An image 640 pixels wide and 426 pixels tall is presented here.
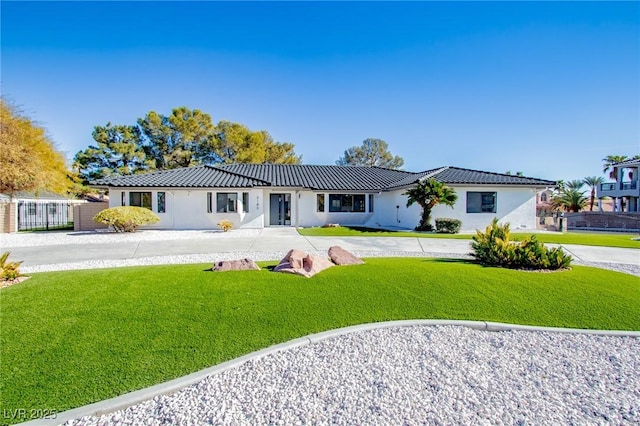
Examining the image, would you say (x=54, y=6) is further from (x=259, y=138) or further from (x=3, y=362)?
(x=259, y=138)

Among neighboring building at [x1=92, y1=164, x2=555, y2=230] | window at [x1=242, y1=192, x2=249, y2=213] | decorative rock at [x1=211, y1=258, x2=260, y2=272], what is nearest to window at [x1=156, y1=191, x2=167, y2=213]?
neighboring building at [x1=92, y1=164, x2=555, y2=230]

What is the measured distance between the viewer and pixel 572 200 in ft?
121

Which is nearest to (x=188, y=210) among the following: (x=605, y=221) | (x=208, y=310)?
(x=208, y=310)

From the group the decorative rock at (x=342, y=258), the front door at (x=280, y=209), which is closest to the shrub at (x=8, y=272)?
the decorative rock at (x=342, y=258)

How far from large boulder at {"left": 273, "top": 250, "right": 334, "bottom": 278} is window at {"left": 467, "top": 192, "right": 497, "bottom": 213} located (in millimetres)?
16691

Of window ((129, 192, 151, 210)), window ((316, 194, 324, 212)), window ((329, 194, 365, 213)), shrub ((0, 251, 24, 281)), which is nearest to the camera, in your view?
shrub ((0, 251, 24, 281))

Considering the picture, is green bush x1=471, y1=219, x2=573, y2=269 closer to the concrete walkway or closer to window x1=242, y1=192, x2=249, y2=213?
the concrete walkway

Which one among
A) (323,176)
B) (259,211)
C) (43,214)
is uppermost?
(323,176)

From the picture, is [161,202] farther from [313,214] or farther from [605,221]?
[605,221]

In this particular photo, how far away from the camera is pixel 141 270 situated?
8.08 m

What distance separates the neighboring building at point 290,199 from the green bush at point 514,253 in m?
11.9

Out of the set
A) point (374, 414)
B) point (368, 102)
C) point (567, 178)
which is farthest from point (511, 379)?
point (567, 178)

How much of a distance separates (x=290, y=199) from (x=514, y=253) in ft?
57.4

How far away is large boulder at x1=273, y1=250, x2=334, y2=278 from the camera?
24.7 feet
